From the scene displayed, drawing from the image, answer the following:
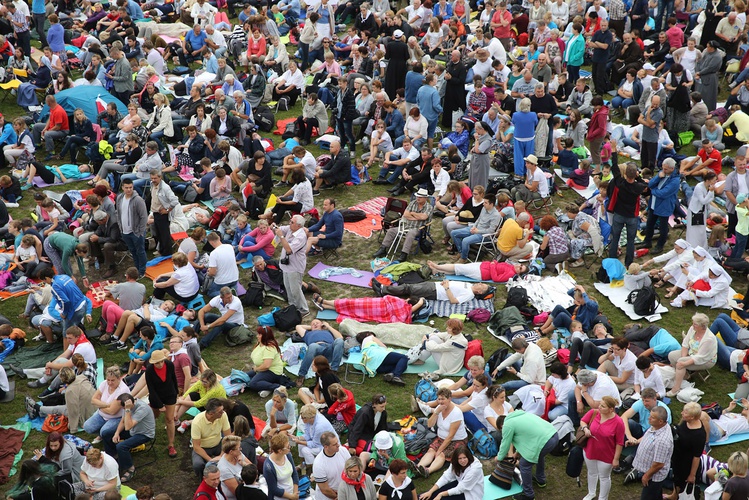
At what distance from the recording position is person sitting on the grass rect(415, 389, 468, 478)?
34.3 feet

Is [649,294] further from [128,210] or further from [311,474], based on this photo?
[128,210]

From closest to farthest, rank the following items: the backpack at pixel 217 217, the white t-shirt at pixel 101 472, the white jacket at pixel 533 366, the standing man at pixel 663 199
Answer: the white t-shirt at pixel 101 472, the white jacket at pixel 533 366, the standing man at pixel 663 199, the backpack at pixel 217 217

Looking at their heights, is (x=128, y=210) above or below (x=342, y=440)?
above

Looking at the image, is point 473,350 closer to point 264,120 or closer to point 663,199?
point 663,199

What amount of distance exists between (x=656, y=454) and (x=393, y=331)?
14.5 ft

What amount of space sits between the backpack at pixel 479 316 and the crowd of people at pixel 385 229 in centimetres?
34

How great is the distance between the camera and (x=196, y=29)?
75.2 ft

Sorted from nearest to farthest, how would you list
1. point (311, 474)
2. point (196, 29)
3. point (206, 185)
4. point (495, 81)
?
point (311, 474)
point (206, 185)
point (495, 81)
point (196, 29)

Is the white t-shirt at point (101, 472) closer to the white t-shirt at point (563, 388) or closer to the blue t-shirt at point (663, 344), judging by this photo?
the white t-shirt at point (563, 388)

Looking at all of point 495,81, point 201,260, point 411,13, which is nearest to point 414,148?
point 495,81

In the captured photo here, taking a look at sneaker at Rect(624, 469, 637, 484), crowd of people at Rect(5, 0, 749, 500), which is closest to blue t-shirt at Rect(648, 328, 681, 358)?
crowd of people at Rect(5, 0, 749, 500)

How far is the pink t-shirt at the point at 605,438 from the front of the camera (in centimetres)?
974

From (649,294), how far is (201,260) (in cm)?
683

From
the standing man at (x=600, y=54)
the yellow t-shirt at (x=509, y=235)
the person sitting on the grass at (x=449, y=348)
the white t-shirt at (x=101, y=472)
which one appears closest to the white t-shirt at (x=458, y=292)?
the yellow t-shirt at (x=509, y=235)
